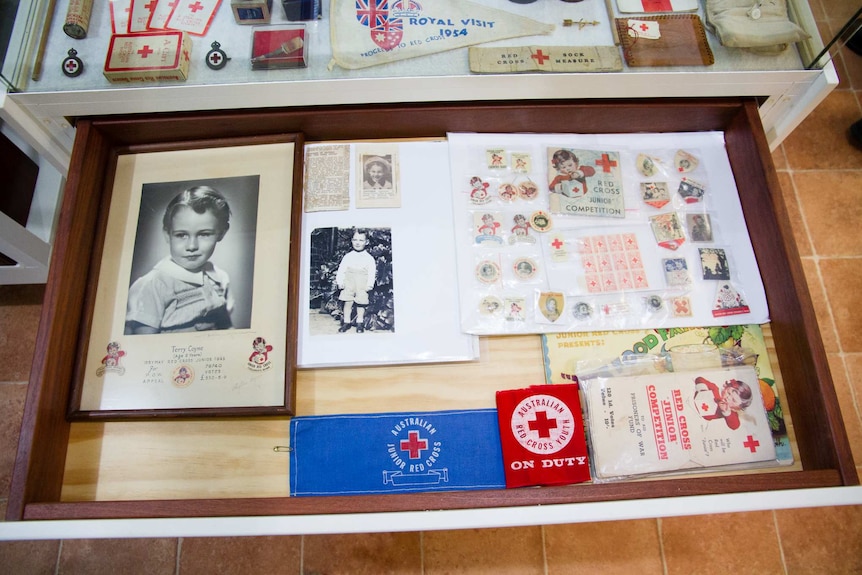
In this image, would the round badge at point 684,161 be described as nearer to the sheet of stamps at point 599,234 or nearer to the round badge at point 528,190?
the sheet of stamps at point 599,234

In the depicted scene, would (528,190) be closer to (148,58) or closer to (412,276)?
(412,276)

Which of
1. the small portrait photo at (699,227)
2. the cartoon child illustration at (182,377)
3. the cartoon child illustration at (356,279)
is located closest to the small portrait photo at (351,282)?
the cartoon child illustration at (356,279)

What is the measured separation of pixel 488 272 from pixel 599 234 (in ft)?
0.79

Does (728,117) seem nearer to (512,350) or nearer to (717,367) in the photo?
(717,367)

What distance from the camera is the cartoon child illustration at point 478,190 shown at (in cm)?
112

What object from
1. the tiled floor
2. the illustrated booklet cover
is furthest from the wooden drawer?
the tiled floor

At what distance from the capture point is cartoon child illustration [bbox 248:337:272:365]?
982 mm

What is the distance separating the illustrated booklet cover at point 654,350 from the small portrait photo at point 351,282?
321 mm

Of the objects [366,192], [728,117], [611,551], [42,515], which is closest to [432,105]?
[366,192]

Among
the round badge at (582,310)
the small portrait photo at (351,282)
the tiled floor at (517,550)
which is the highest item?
the small portrait photo at (351,282)

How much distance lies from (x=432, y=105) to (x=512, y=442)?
0.65 metres

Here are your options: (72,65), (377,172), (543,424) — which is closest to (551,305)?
(543,424)

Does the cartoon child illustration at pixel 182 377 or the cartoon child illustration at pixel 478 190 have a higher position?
the cartoon child illustration at pixel 478 190

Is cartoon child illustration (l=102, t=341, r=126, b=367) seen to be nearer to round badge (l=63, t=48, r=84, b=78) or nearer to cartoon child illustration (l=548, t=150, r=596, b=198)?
round badge (l=63, t=48, r=84, b=78)
